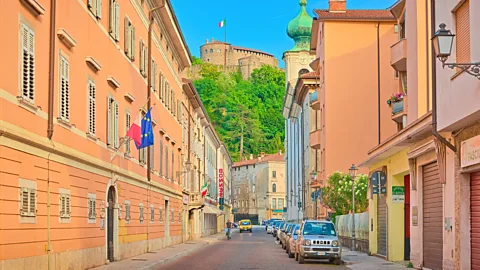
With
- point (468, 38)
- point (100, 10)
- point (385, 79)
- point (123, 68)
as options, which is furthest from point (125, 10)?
point (385, 79)

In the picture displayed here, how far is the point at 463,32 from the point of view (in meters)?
17.8

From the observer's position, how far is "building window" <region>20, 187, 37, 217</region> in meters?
16.5

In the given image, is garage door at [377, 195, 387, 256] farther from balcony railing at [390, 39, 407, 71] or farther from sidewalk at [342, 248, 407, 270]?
balcony railing at [390, 39, 407, 71]

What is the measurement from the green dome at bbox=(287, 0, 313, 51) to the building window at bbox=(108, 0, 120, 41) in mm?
73972

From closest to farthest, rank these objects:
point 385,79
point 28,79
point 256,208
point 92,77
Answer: point 28,79
point 92,77
point 385,79
point 256,208

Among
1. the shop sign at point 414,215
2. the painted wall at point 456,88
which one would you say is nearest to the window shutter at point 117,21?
the shop sign at point 414,215

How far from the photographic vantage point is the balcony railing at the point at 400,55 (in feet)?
113

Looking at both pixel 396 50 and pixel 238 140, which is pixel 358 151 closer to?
pixel 396 50

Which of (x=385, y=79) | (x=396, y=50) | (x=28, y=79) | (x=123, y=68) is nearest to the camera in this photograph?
(x=28, y=79)

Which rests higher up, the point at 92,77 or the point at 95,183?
the point at 92,77

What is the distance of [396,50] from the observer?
35344 mm

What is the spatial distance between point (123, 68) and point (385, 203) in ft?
35.9

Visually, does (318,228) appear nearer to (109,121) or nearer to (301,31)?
(109,121)

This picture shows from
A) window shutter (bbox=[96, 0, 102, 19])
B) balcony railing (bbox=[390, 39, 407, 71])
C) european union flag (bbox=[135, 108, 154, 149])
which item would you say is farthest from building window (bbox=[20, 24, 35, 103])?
balcony railing (bbox=[390, 39, 407, 71])
